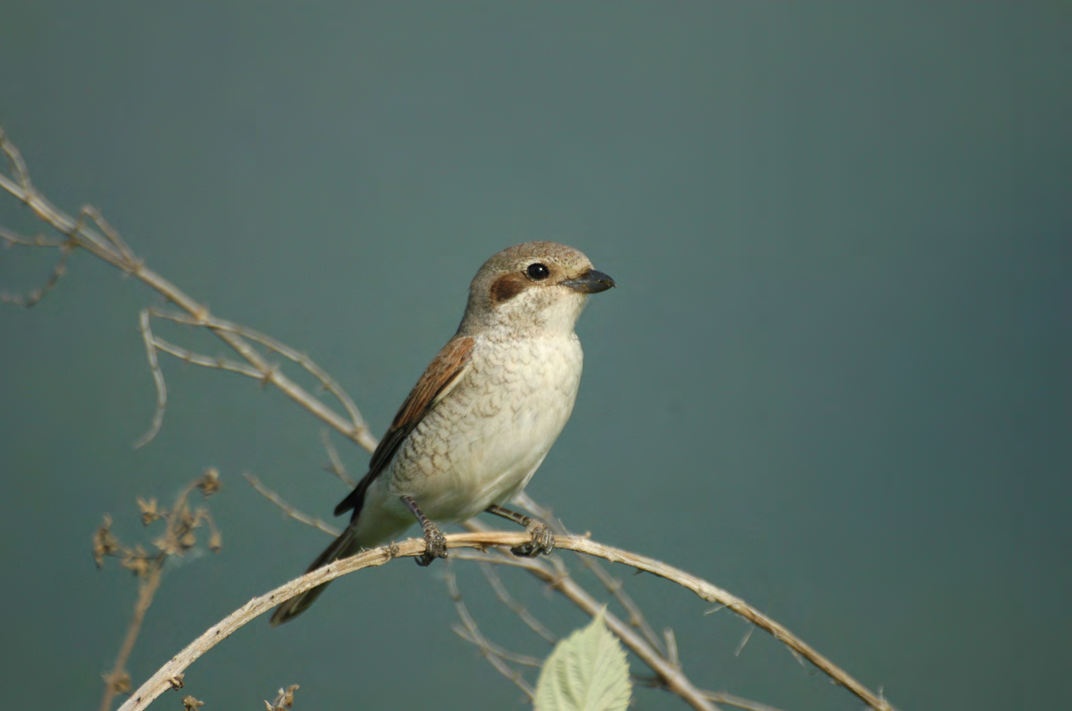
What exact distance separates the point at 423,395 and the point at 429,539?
0.41 metres

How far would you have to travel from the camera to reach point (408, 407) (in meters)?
2.41

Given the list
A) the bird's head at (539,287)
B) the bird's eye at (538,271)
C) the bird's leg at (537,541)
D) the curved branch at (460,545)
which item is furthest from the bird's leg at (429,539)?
the bird's eye at (538,271)

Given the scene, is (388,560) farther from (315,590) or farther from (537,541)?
(315,590)

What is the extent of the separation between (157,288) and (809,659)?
160cm

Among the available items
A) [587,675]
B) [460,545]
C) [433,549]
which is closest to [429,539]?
[433,549]

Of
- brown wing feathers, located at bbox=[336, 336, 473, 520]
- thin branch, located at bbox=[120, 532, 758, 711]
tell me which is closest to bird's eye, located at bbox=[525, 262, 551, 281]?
brown wing feathers, located at bbox=[336, 336, 473, 520]

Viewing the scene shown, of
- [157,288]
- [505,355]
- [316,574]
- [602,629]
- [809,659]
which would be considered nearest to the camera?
[602,629]

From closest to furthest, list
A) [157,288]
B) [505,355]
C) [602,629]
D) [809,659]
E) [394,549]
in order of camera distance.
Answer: [602,629], [809,659], [394,549], [157,288], [505,355]

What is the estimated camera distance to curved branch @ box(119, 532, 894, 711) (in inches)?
39.1

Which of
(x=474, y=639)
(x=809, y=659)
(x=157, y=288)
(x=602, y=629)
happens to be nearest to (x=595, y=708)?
(x=602, y=629)

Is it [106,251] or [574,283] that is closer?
[106,251]

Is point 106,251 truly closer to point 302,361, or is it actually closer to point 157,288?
point 157,288

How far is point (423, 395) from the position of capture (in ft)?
7.76

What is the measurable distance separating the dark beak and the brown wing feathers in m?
0.29
